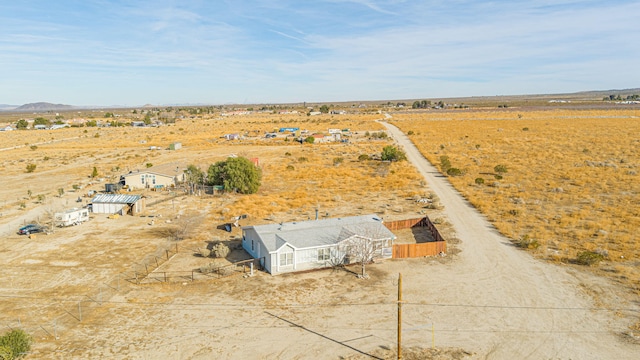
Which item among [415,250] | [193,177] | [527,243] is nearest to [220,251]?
[415,250]

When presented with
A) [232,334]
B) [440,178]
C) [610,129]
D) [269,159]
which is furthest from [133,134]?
[610,129]

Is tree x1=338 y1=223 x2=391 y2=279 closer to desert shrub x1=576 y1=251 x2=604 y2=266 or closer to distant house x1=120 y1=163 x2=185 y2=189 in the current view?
desert shrub x1=576 y1=251 x2=604 y2=266

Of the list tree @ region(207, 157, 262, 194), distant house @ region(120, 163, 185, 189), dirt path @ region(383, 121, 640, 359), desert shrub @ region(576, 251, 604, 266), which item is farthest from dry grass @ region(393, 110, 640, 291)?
distant house @ region(120, 163, 185, 189)

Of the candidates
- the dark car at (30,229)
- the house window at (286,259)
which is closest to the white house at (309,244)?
the house window at (286,259)

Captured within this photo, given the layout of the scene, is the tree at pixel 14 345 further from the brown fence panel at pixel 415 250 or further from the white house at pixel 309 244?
the brown fence panel at pixel 415 250

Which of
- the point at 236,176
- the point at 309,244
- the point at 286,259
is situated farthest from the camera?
the point at 236,176

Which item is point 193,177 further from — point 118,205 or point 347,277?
point 347,277
